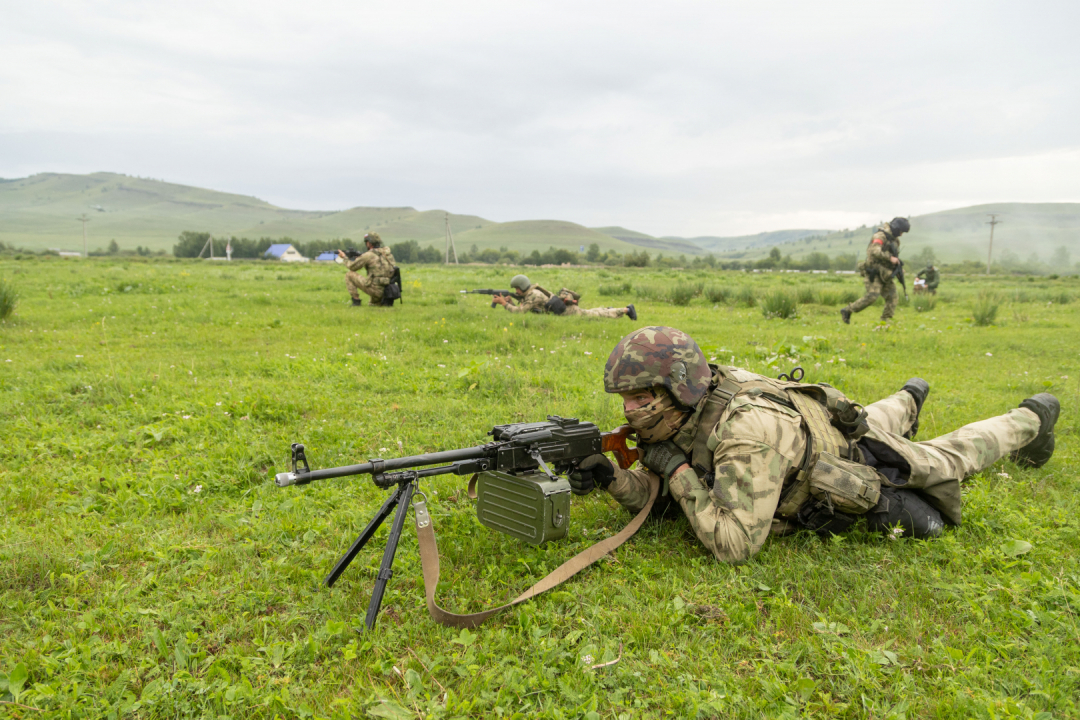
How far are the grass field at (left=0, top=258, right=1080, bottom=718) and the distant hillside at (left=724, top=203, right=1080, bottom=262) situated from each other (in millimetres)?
150024

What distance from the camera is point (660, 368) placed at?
13.0 feet

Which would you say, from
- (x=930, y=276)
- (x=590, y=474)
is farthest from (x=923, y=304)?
(x=590, y=474)

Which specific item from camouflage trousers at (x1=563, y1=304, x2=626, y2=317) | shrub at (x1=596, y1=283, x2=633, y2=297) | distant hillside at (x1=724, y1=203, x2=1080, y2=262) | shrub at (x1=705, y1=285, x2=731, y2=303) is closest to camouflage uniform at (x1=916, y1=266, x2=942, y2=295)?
shrub at (x1=705, y1=285, x2=731, y2=303)

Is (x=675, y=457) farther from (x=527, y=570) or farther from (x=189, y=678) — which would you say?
(x=189, y=678)

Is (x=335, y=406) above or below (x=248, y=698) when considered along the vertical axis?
above

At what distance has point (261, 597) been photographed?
11.5ft

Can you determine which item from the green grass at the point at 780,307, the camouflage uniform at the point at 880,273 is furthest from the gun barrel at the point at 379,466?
the camouflage uniform at the point at 880,273

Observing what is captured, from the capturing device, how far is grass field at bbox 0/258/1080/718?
111 inches

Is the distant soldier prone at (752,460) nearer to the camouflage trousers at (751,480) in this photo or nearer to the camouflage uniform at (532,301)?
the camouflage trousers at (751,480)

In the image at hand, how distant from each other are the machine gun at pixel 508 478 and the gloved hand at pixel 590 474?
0.04 meters

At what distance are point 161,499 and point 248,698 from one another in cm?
249

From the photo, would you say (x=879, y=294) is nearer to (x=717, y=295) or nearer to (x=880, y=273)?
(x=880, y=273)

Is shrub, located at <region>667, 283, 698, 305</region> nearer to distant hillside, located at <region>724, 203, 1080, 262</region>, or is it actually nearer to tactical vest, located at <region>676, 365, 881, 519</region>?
tactical vest, located at <region>676, 365, 881, 519</region>

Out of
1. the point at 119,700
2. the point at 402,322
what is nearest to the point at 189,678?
the point at 119,700
